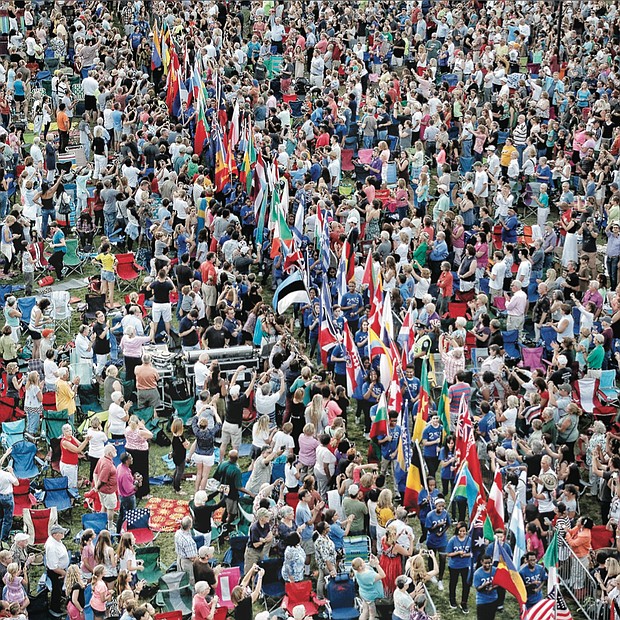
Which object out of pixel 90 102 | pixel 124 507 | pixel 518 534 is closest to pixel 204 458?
pixel 124 507

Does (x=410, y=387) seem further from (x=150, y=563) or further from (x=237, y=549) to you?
(x=150, y=563)

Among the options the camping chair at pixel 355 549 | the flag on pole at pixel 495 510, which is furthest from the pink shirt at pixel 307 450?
the flag on pole at pixel 495 510

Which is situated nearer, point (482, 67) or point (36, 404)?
point (36, 404)

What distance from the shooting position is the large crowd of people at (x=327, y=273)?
16516 mm

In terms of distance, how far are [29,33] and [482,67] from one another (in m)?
11.3

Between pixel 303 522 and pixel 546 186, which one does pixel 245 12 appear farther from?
pixel 303 522

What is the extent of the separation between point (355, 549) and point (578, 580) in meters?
2.73

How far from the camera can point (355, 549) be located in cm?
1638

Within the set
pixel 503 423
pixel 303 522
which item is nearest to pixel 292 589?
pixel 303 522

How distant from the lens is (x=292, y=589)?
51.1 feet

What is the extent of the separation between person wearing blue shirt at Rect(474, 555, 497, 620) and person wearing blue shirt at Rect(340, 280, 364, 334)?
6.26 metres

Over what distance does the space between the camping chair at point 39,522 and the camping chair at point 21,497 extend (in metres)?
0.68

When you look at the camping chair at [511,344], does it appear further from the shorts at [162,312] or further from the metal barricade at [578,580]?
the shorts at [162,312]

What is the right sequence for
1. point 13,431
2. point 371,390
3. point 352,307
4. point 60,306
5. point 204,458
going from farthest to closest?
point 60,306 → point 352,307 → point 371,390 → point 13,431 → point 204,458
